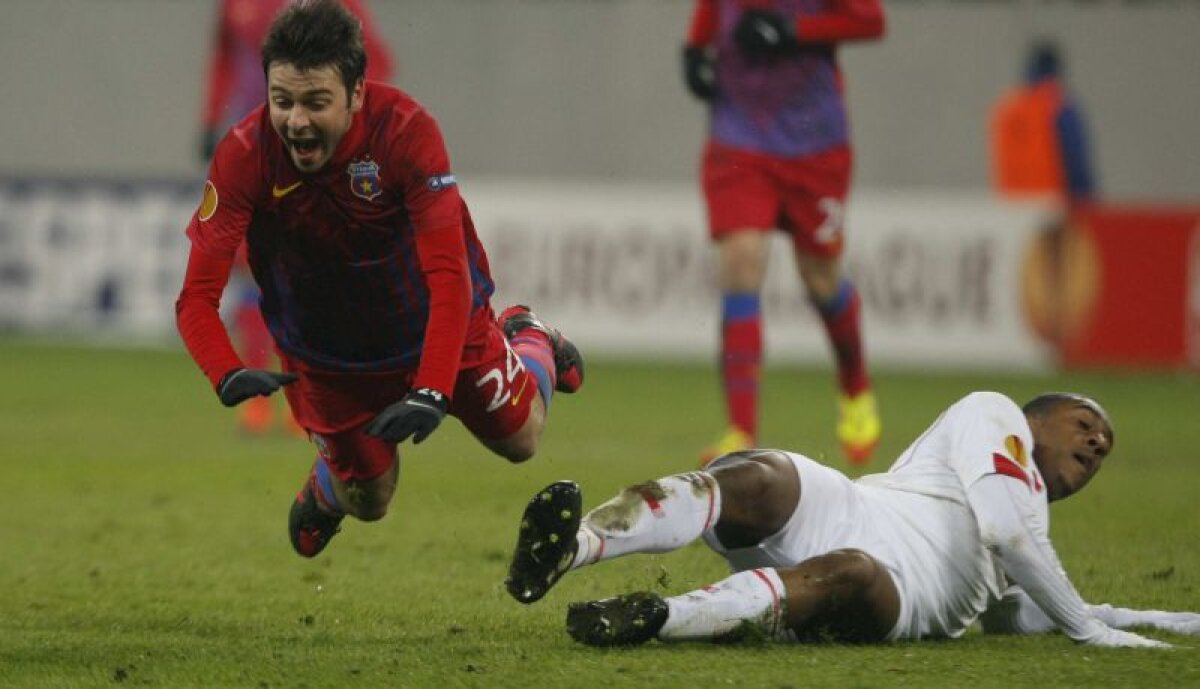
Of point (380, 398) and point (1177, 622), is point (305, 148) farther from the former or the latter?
point (1177, 622)

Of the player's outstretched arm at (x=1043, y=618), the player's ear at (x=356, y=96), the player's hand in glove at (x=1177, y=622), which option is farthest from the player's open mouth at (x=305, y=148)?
the player's hand in glove at (x=1177, y=622)

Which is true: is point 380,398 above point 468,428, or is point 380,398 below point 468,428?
above

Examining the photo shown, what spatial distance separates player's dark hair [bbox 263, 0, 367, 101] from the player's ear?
0.01m

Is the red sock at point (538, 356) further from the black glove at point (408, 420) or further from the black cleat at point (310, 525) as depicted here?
the black glove at point (408, 420)

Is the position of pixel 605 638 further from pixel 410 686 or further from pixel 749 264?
pixel 749 264

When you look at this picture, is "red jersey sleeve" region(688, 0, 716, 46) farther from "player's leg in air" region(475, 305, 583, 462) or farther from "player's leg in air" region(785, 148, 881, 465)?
"player's leg in air" region(475, 305, 583, 462)

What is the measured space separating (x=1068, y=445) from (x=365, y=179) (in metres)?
1.85

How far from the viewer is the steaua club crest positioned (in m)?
5.15

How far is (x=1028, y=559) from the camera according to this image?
15.4ft

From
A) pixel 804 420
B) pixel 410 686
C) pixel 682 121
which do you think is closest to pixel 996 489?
pixel 410 686

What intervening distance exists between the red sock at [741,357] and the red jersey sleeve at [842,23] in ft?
3.73

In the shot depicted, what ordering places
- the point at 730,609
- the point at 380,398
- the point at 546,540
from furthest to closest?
the point at 380,398
the point at 730,609
the point at 546,540

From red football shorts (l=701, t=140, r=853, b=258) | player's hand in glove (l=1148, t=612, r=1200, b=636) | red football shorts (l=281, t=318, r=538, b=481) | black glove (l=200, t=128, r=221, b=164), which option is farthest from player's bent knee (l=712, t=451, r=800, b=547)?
black glove (l=200, t=128, r=221, b=164)

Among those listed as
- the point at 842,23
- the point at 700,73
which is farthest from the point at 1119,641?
the point at 700,73
